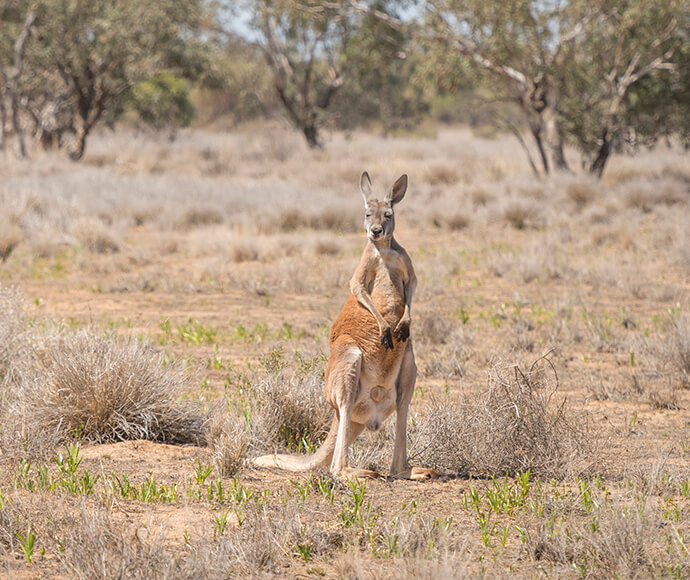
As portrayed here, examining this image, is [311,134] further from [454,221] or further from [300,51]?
[454,221]

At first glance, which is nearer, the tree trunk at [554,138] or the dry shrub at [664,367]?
the dry shrub at [664,367]

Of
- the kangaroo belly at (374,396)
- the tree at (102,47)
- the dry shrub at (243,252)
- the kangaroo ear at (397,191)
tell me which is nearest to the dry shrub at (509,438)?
the kangaroo belly at (374,396)

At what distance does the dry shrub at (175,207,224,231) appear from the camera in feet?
54.1

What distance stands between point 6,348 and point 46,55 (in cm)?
2068

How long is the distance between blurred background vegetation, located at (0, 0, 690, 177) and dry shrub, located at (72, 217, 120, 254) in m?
10.7

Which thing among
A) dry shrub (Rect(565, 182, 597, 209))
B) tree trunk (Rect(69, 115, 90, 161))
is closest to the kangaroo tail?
dry shrub (Rect(565, 182, 597, 209))

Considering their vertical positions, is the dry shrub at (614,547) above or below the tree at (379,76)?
below

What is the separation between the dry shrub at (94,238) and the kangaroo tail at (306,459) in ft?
31.7

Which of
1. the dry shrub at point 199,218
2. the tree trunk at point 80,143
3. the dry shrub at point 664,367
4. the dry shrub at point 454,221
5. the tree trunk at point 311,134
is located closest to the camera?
the dry shrub at point 664,367

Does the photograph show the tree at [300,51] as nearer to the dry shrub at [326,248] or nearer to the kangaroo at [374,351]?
the dry shrub at [326,248]

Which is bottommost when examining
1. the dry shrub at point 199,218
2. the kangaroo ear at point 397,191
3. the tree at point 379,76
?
the dry shrub at point 199,218

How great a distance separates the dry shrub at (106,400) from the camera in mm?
5379

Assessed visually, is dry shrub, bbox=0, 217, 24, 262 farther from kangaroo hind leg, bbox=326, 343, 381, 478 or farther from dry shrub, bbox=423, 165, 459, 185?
dry shrub, bbox=423, 165, 459, 185

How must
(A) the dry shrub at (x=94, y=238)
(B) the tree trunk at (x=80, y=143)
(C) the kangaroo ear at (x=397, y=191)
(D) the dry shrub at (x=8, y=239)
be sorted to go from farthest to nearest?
1. (B) the tree trunk at (x=80, y=143)
2. (A) the dry shrub at (x=94, y=238)
3. (D) the dry shrub at (x=8, y=239)
4. (C) the kangaroo ear at (x=397, y=191)
